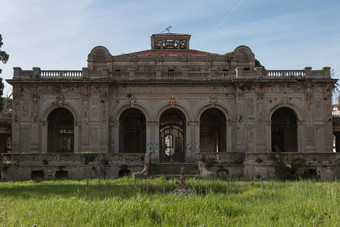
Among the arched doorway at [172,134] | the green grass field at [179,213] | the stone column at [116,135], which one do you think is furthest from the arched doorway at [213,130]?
the green grass field at [179,213]

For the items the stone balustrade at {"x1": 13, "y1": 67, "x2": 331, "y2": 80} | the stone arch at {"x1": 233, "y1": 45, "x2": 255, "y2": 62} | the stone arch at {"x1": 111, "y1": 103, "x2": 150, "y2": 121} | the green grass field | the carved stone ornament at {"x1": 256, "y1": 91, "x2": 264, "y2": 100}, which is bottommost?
the green grass field

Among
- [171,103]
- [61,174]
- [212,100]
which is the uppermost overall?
[212,100]

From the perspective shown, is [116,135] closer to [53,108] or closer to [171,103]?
[171,103]

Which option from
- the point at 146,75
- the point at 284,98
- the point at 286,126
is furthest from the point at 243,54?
the point at 146,75

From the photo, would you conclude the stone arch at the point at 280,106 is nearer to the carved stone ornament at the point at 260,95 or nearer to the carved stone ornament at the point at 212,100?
the carved stone ornament at the point at 260,95

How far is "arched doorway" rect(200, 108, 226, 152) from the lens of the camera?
98.9 feet

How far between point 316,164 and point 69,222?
18.0 metres

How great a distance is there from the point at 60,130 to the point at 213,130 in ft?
43.6

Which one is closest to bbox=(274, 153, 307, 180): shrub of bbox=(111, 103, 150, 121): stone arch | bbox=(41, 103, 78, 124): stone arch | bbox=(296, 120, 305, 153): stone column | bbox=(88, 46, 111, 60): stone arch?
bbox=(296, 120, 305, 153): stone column

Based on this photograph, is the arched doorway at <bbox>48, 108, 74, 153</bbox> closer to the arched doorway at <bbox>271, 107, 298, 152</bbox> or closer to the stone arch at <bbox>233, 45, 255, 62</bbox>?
the stone arch at <bbox>233, 45, 255, 62</bbox>

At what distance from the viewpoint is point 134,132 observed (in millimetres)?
31000

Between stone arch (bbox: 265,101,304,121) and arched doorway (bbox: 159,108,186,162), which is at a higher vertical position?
stone arch (bbox: 265,101,304,121)

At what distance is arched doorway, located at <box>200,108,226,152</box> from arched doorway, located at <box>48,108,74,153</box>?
36.9ft

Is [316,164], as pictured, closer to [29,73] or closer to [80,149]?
[80,149]
